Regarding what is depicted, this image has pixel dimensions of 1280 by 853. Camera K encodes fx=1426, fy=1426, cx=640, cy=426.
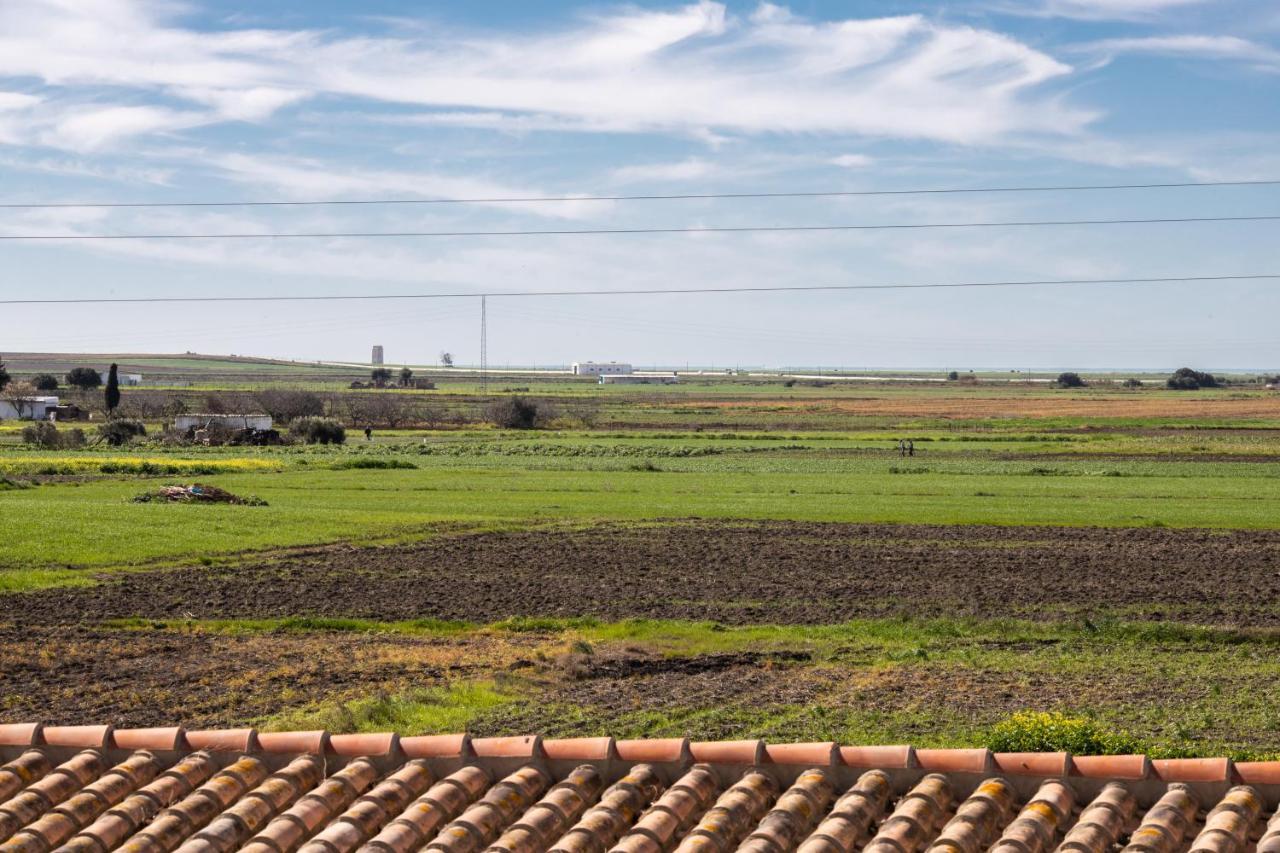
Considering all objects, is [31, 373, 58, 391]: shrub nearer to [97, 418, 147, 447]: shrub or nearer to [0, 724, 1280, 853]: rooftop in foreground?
[97, 418, 147, 447]: shrub

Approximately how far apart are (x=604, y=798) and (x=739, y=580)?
88.0 ft

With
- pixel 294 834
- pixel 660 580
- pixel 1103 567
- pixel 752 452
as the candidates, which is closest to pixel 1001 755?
pixel 294 834

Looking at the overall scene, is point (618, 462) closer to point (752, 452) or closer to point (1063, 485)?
point (752, 452)

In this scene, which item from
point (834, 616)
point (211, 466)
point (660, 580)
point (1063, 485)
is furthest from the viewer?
point (211, 466)

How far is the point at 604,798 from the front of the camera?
8.85 metres

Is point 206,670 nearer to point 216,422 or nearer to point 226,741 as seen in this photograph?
point 226,741

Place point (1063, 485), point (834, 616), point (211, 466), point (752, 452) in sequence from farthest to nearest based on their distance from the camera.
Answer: point (752, 452)
point (211, 466)
point (1063, 485)
point (834, 616)

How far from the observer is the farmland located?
21.3 metres

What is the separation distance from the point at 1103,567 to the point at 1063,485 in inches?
1115

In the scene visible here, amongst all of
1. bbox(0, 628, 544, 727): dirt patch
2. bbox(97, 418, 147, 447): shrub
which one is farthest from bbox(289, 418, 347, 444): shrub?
bbox(0, 628, 544, 727): dirt patch

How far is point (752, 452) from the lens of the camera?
9119 cm

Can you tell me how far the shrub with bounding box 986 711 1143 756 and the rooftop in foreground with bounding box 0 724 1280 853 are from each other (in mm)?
7177

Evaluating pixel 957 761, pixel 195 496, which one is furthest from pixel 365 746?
pixel 195 496

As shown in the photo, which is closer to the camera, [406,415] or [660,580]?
[660,580]
